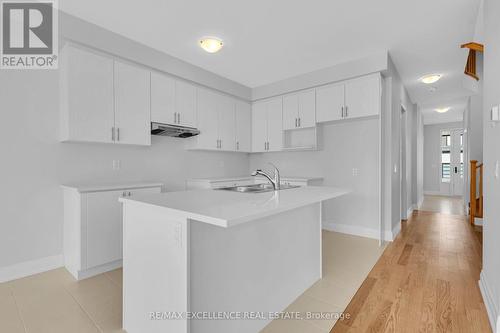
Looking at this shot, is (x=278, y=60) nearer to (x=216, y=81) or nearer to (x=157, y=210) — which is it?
(x=216, y=81)

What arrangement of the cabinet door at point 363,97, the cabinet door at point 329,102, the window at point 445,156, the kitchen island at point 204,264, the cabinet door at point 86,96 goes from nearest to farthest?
the kitchen island at point 204,264 → the cabinet door at point 86,96 → the cabinet door at point 363,97 → the cabinet door at point 329,102 → the window at point 445,156

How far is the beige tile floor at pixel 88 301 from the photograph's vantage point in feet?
5.53

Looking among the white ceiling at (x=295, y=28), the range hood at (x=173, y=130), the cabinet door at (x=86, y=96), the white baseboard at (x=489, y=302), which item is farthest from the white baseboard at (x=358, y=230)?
the cabinet door at (x=86, y=96)

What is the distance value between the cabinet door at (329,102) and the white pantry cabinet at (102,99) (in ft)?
8.60

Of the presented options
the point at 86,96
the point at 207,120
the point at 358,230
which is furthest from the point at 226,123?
the point at 358,230

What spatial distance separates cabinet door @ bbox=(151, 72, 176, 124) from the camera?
3.21 meters

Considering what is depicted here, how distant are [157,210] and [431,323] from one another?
205 cm

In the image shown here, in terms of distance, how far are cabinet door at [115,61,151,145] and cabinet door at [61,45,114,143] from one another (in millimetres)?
88

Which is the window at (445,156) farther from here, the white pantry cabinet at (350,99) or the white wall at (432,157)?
the white pantry cabinet at (350,99)

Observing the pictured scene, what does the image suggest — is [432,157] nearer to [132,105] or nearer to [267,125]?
[267,125]

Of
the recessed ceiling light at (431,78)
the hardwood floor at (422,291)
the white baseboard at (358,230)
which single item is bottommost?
the hardwood floor at (422,291)

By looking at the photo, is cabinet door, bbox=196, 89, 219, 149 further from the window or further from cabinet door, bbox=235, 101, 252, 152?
the window

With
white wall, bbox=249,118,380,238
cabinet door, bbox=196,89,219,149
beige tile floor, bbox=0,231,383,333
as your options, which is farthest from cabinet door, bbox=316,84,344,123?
beige tile floor, bbox=0,231,383,333

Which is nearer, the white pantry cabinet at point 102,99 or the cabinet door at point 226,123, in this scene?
the white pantry cabinet at point 102,99
